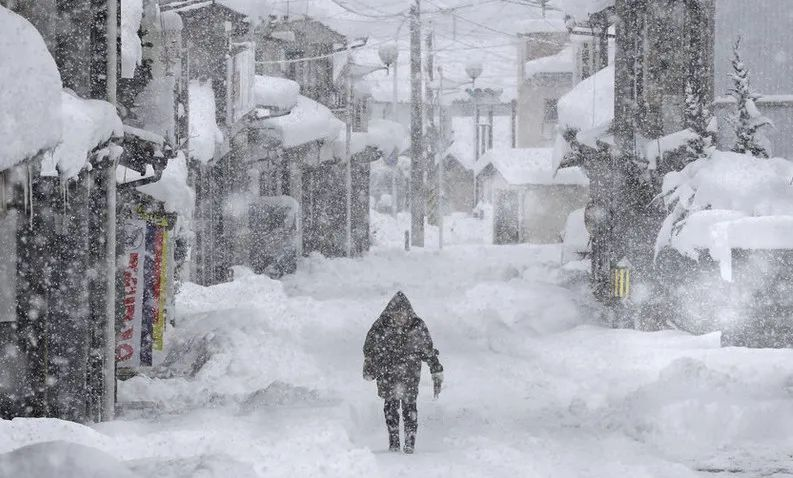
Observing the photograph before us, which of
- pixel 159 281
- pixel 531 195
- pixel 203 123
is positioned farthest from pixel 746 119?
pixel 531 195

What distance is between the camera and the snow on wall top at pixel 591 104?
2459 centimetres

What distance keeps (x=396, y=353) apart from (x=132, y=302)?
A: 4638 mm

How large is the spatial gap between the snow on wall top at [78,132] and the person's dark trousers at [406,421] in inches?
146

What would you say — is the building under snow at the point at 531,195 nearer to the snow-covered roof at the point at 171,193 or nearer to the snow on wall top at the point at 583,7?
the snow on wall top at the point at 583,7

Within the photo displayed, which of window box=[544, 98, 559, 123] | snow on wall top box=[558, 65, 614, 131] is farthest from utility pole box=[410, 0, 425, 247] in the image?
window box=[544, 98, 559, 123]

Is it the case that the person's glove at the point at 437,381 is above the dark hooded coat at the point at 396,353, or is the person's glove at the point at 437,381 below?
below

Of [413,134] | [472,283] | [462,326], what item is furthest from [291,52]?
[462,326]

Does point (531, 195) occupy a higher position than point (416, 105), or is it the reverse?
point (416, 105)

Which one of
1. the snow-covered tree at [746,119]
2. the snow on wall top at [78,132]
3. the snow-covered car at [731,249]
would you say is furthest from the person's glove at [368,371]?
the snow-covered tree at [746,119]

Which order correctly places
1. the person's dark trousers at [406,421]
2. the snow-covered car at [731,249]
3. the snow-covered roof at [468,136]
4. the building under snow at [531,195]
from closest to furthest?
the person's dark trousers at [406,421] → the snow-covered car at [731,249] → the building under snow at [531,195] → the snow-covered roof at [468,136]

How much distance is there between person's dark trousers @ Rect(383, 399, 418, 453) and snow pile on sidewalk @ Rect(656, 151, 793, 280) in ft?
21.9

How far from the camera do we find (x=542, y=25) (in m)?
56.0

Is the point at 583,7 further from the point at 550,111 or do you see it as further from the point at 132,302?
the point at 550,111

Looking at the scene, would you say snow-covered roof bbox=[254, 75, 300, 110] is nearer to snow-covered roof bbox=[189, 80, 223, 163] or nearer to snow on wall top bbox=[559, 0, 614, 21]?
snow-covered roof bbox=[189, 80, 223, 163]
